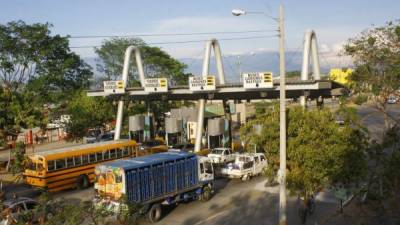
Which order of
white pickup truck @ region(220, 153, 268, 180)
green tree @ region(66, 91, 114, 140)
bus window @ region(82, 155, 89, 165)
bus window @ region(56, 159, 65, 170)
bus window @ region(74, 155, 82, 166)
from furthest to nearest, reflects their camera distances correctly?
green tree @ region(66, 91, 114, 140) < white pickup truck @ region(220, 153, 268, 180) < bus window @ region(82, 155, 89, 165) < bus window @ region(74, 155, 82, 166) < bus window @ region(56, 159, 65, 170)

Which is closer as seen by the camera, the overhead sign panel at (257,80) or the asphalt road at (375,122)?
the overhead sign panel at (257,80)

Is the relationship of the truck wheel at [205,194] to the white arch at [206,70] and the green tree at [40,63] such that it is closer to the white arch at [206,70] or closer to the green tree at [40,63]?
the white arch at [206,70]

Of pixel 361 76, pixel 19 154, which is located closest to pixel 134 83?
pixel 19 154

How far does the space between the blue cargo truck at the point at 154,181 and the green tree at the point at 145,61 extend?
47.3 metres

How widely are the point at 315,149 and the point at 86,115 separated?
30385 mm

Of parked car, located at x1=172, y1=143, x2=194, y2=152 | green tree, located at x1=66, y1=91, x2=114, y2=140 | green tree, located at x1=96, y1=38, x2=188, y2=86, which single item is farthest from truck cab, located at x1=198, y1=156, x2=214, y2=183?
green tree, located at x1=96, y1=38, x2=188, y2=86

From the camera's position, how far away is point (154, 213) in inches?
793

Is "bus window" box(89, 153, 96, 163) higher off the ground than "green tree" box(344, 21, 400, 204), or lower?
lower

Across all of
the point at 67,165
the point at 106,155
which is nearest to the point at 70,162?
the point at 67,165

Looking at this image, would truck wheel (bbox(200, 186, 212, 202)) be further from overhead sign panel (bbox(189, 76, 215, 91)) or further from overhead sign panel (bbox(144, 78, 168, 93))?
overhead sign panel (bbox(144, 78, 168, 93))

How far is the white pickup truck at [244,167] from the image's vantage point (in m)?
27.9

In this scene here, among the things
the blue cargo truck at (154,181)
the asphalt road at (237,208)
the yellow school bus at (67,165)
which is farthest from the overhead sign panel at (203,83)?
the blue cargo truck at (154,181)

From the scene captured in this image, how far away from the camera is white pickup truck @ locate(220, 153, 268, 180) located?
2790 cm

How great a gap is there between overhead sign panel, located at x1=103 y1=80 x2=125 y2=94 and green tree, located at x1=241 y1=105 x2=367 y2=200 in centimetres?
2228
